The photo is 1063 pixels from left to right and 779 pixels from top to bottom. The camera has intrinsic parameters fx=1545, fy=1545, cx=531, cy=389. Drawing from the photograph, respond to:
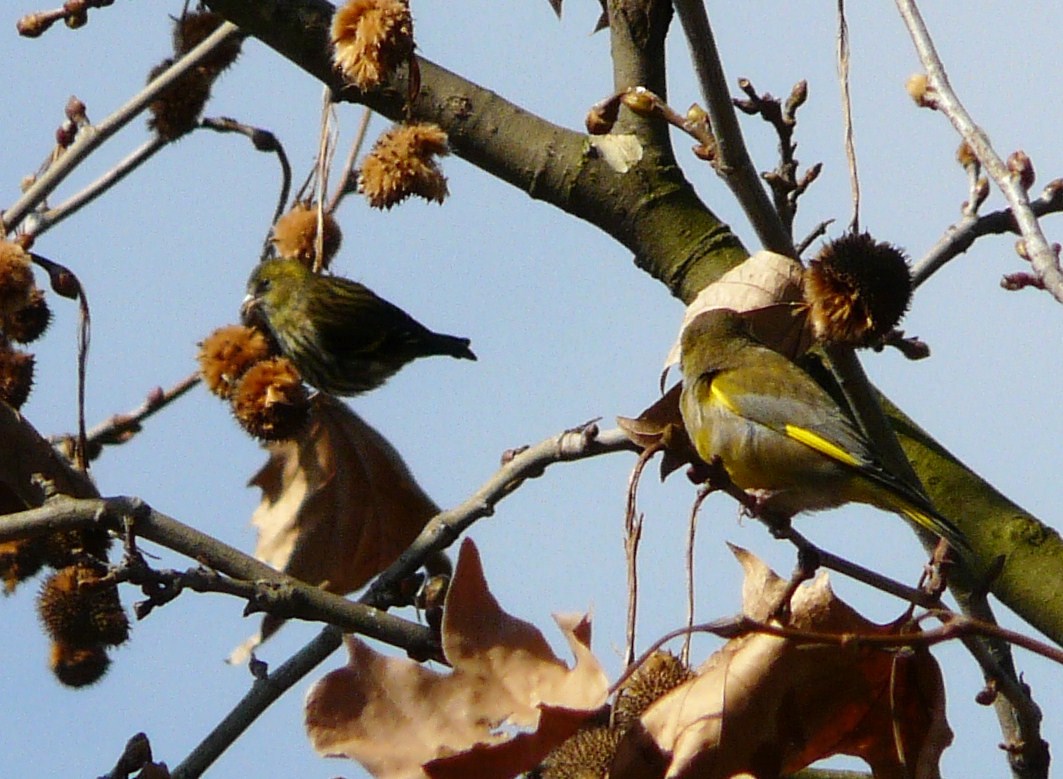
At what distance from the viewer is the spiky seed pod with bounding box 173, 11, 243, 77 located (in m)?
4.39

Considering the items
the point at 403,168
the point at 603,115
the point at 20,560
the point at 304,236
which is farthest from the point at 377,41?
the point at 20,560

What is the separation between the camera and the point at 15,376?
3.59 meters

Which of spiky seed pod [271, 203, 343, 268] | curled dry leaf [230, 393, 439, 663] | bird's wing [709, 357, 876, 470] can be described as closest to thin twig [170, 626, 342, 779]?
curled dry leaf [230, 393, 439, 663]

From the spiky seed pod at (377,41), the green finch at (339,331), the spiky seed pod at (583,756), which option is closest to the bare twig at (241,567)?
the spiky seed pod at (583,756)

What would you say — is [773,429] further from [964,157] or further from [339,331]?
[339,331]

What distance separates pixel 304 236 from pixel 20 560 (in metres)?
1.13

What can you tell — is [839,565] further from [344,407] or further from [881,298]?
[344,407]

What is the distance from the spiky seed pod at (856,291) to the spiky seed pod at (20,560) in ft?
6.31

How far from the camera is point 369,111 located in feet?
13.5

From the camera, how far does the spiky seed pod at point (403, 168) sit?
354cm

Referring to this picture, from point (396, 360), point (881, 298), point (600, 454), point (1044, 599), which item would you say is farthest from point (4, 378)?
point (396, 360)

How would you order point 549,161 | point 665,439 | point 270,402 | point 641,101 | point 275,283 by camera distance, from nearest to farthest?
point 665,439 → point 641,101 → point 270,402 → point 549,161 → point 275,283

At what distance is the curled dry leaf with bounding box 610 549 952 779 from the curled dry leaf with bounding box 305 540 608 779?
134mm

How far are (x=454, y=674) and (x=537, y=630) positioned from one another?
143 mm
